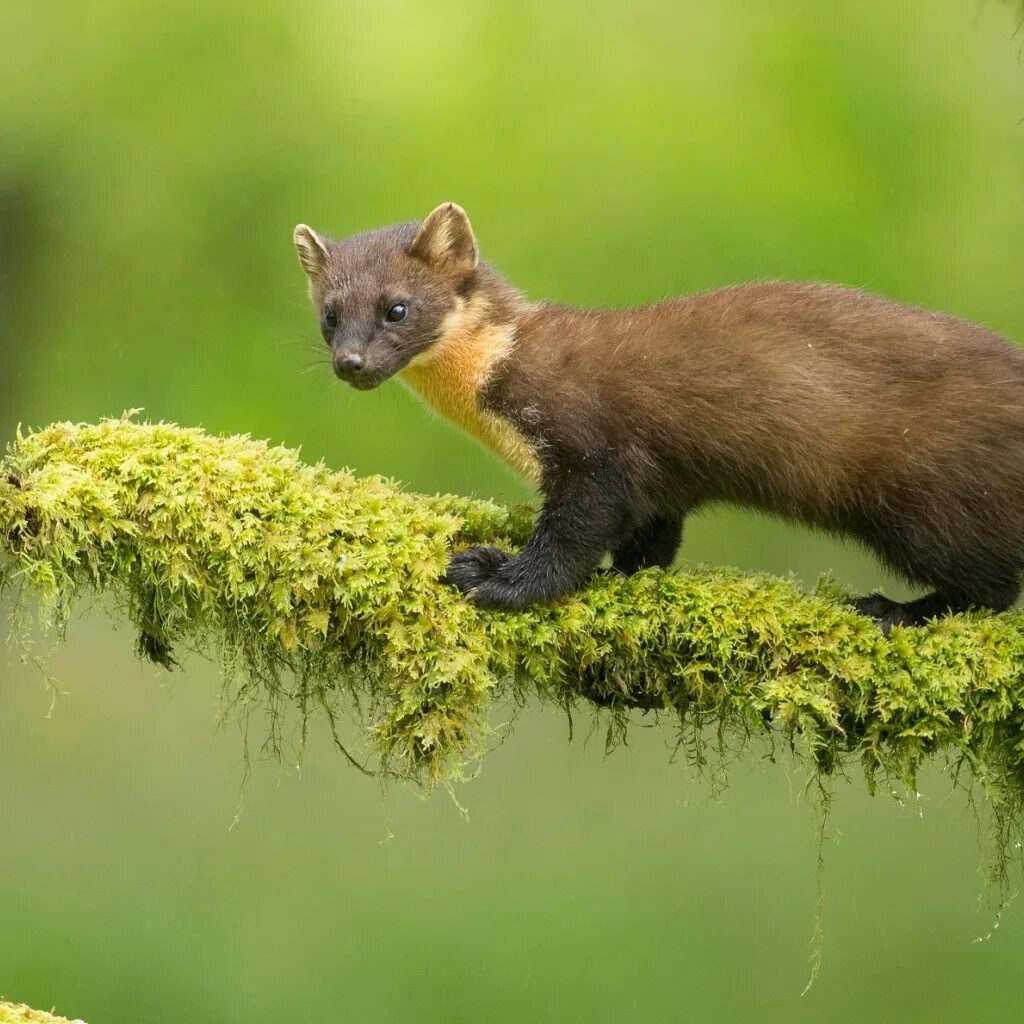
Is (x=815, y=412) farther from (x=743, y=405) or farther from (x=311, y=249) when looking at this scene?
(x=311, y=249)

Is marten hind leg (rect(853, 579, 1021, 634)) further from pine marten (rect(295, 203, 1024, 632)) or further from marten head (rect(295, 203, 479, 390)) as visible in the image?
marten head (rect(295, 203, 479, 390))

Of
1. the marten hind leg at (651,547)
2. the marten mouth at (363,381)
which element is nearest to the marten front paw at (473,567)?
the marten mouth at (363,381)

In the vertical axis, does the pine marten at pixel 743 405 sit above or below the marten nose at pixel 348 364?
above

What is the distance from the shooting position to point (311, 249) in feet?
20.5

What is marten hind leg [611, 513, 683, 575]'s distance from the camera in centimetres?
623

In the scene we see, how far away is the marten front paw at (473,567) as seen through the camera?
5.13 m

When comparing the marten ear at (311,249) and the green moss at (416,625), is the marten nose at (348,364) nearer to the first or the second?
the green moss at (416,625)

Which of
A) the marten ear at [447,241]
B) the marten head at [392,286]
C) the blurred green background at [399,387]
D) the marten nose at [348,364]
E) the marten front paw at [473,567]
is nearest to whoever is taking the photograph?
the marten front paw at [473,567]

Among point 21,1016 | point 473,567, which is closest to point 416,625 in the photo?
point 473,567

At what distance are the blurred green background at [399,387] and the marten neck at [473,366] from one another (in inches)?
135

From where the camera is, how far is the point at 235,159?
404 inches

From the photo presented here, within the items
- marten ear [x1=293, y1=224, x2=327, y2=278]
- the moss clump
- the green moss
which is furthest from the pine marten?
the moss clump

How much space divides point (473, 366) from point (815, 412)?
1.37 meters

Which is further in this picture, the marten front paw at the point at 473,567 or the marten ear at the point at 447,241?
the marten ear at the point at 447,241
